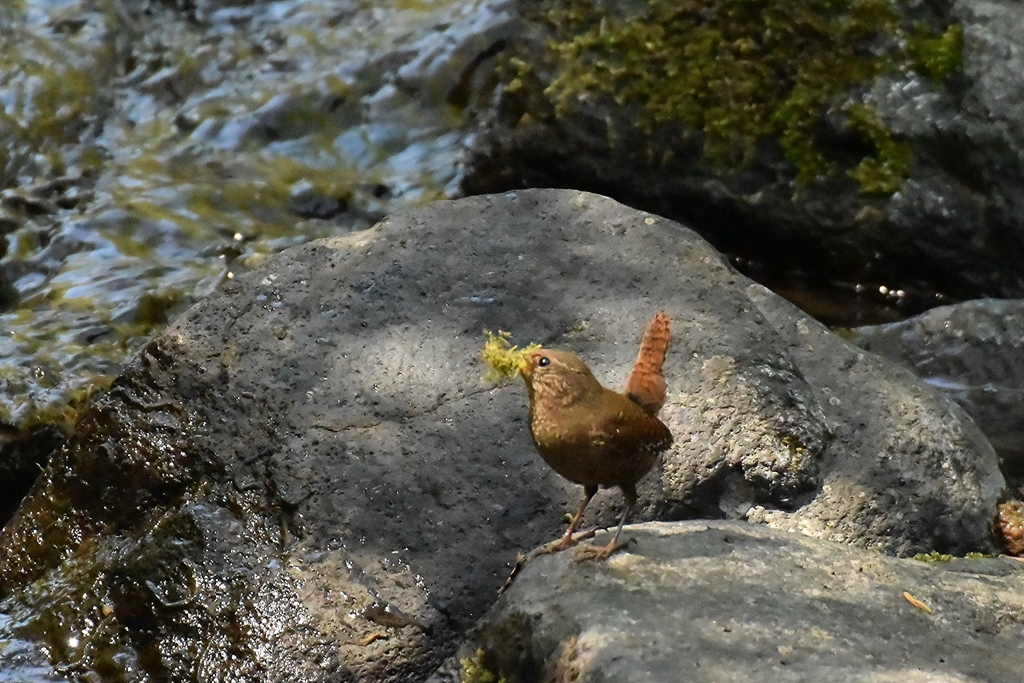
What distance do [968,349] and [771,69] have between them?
176 cm

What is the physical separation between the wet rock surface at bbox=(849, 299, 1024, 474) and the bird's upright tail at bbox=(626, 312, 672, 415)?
2271mm

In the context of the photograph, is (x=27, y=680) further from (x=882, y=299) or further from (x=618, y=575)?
(x=882, y=299)

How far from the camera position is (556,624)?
2635mm

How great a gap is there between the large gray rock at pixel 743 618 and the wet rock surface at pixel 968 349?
211 centimetres

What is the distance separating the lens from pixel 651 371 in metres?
3.33

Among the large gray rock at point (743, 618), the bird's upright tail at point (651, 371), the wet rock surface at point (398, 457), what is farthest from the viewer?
the wet rock surface at point (398, 457)

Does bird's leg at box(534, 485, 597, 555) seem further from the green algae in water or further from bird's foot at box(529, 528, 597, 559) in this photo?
the green algae in water

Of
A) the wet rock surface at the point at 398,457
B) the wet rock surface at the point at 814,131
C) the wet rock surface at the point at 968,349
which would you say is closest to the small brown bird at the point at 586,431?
the wet rock surface at the point at 398,457

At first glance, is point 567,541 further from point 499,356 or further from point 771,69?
point 771,69

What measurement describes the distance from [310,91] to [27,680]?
18.1 ft

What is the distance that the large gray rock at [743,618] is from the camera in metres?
2.43

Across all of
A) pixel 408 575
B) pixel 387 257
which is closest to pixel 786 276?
pixel 387 257

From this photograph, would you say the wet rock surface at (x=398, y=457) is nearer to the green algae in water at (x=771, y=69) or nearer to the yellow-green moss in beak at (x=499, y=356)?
the yellow-green moss in beak at (x=499, y=356)

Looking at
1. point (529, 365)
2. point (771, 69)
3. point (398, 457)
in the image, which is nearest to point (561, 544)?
point (529, 365)
